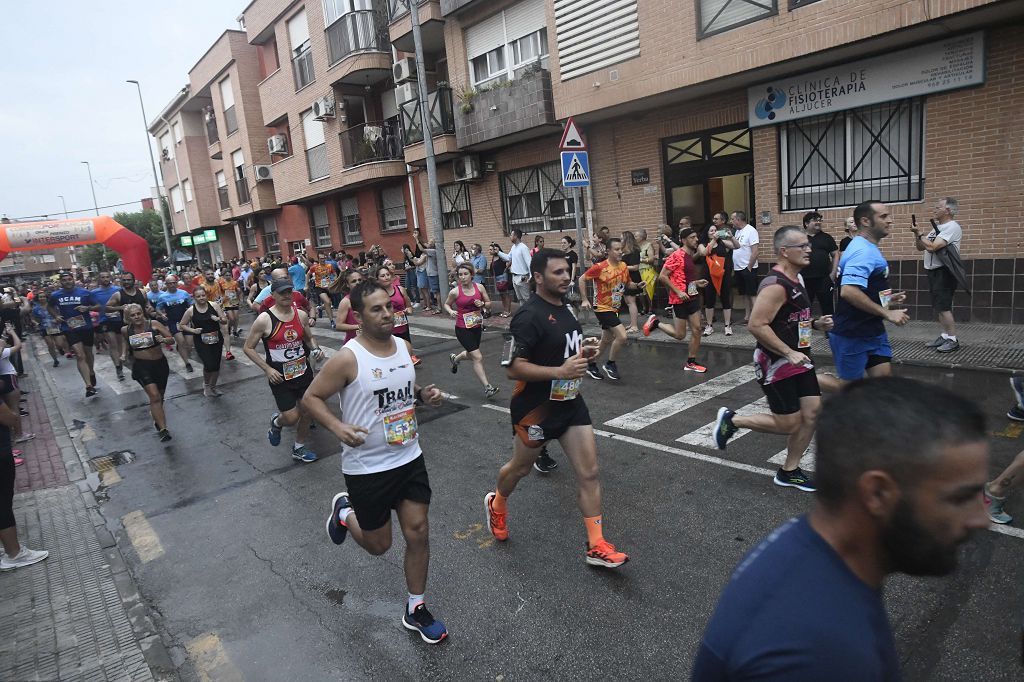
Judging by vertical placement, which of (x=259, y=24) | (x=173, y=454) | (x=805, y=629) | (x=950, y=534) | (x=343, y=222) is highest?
(x=259, y=24)

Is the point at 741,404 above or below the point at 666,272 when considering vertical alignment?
below

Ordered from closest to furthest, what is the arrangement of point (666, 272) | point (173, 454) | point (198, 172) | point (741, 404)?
point (741, 404)
point (173, 454)
point (666, 272)
point (198, 172)

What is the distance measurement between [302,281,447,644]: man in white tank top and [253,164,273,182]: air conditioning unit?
87.7 feet

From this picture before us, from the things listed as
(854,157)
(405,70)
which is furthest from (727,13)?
(405,70)

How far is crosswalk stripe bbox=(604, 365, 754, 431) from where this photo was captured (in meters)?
6.88

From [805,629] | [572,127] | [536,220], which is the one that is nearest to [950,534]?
[805,629]

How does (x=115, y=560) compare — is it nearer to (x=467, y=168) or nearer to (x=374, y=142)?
(x=467, y=168)

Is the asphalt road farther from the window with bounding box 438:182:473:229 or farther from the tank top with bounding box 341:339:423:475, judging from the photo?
the window with bounding box 438:182:473:229

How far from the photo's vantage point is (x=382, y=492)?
3.58m

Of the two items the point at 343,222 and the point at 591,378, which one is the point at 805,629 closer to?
the point at 591,378

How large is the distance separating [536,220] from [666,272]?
860cm

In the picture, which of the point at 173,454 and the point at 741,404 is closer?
the point at 741,404

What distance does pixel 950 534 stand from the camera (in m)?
1.23

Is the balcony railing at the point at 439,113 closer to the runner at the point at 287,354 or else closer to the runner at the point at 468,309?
the runner at the point at 468,309
